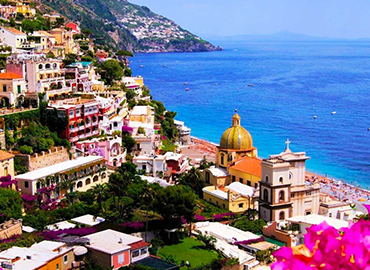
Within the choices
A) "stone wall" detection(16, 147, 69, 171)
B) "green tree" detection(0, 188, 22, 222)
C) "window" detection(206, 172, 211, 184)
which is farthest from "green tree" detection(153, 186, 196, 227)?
"window" detection(206, 172, 211, 184)

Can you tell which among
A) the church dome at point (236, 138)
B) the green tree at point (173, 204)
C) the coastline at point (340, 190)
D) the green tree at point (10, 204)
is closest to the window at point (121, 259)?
the green tree at point (173, 204)

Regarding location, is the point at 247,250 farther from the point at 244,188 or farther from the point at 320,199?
the point at 320,199

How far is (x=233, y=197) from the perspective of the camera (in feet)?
116

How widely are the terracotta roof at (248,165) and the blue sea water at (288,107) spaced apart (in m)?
19.9

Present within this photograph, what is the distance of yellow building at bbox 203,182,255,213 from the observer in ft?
116

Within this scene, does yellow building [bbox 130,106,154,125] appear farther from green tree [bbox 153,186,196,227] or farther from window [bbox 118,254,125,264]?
window [bbox 118,254,125,264]

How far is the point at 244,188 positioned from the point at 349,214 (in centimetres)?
663

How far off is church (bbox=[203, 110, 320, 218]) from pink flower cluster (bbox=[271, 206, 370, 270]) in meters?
29.2

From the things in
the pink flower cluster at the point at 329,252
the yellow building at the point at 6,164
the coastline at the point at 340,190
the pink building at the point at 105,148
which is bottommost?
the coastline at the point at 340,190

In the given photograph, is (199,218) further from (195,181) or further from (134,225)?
(195,181)

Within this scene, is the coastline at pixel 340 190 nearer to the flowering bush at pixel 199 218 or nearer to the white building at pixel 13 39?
the flowering bush at pixel 199 218

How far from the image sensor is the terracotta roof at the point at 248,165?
38.2 metres

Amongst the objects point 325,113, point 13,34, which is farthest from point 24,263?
point 325,113

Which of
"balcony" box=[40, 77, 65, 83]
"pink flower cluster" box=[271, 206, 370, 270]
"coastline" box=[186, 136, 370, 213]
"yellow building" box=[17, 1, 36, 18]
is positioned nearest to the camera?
"pink flower cluster" box=[271, 206, 370, 270]
